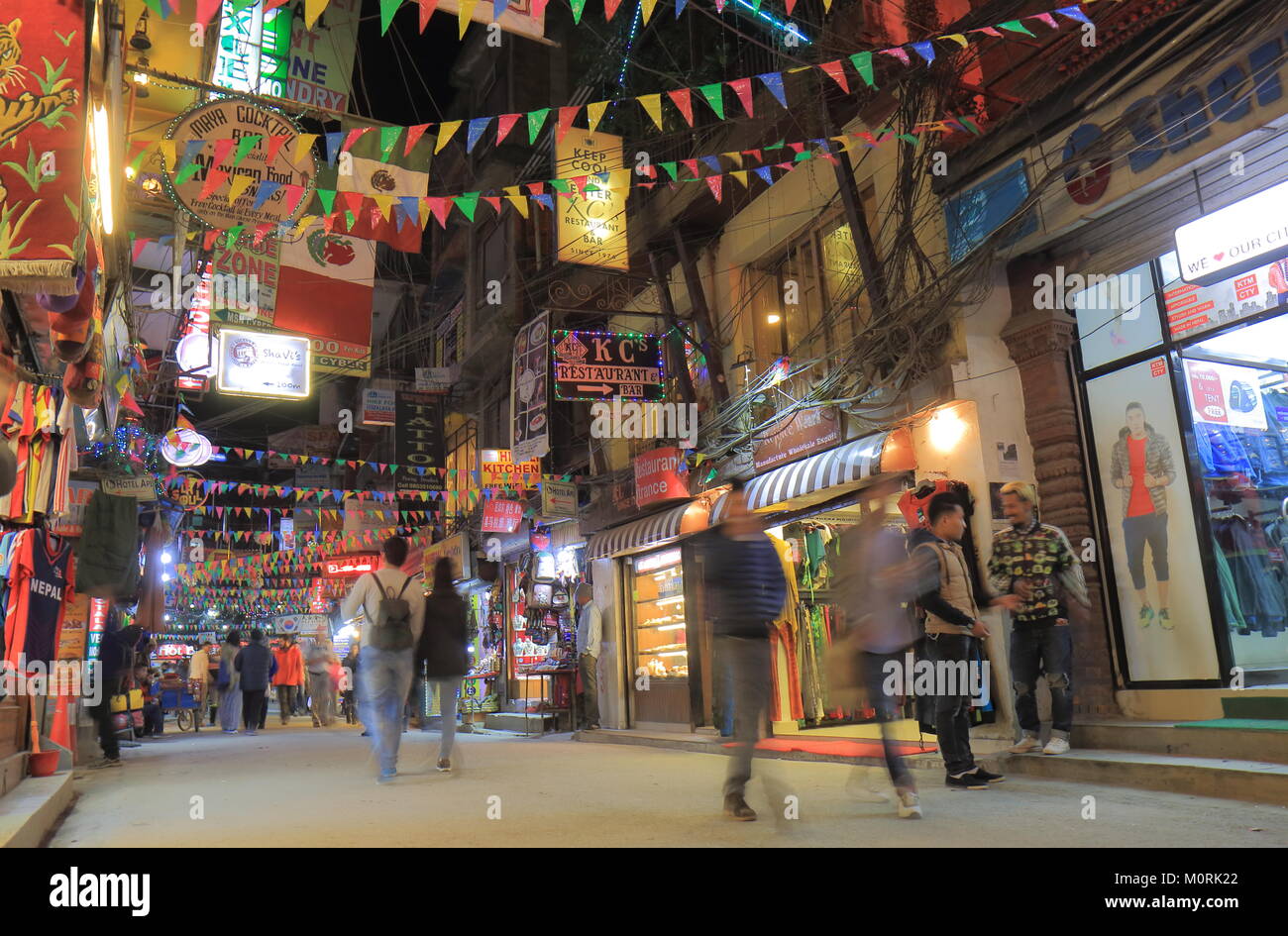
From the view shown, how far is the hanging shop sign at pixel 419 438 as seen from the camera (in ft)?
61.9

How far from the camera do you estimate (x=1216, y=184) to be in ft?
24.9

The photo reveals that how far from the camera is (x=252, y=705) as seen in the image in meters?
18.0

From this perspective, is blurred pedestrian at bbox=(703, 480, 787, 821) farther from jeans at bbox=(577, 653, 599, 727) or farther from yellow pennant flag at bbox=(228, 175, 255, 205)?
jeans at bbox=(577, 653, 599, 727)

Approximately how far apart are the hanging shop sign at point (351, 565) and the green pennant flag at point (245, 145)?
A: 19.3 metres

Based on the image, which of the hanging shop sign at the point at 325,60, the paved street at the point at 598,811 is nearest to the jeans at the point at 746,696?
the paved street at the point at 598,811

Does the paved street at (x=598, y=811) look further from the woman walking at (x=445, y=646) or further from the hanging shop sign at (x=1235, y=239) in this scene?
the hanging shop sign at (x=1235, y=239)

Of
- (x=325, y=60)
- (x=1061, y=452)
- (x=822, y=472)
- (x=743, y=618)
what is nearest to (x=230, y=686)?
(x=325, y=60)

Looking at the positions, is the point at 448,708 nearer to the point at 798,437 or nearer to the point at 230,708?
the point at 798,437

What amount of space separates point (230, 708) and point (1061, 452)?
654 inches

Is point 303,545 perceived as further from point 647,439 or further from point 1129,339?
point 1129,339

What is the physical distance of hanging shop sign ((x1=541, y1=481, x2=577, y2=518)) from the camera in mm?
15797

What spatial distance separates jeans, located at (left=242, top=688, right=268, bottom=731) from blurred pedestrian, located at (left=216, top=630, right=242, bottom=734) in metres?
0.24

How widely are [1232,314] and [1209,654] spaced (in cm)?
298
